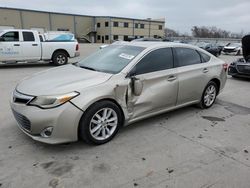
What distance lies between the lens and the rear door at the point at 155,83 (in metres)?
3.88

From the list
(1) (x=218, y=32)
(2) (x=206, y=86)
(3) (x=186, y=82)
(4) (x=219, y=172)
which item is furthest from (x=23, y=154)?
(1) (x=218, y=32)

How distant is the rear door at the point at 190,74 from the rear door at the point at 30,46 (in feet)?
28.4

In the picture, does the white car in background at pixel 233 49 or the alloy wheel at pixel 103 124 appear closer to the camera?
the alloy wheel at pixel 103 124

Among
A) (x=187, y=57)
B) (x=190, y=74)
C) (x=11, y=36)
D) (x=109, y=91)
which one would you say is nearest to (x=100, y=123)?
(x=109, y=91)

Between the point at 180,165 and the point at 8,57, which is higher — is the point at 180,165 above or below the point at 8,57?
below

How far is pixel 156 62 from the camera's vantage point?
4199 mm

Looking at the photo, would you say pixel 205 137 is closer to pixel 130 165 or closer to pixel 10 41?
pixel 130 165

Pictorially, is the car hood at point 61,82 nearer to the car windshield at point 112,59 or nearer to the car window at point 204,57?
the car windshield at point 112,59

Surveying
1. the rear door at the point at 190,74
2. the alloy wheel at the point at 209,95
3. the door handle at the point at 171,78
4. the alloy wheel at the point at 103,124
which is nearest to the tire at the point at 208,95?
the alloy wheel at the point at 209,95

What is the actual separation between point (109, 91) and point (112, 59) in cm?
98

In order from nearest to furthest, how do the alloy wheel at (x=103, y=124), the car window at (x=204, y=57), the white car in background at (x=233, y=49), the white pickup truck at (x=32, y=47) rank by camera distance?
the alloy wheel at (x=103, y=124), the car window at (x=204, y=57), the white pickup truck at (x=32, y=47), the white car in background at (x=233, y=49)

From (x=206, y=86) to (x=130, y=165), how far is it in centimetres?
293

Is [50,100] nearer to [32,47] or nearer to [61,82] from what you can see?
[61,82]

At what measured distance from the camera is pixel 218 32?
7062cm
